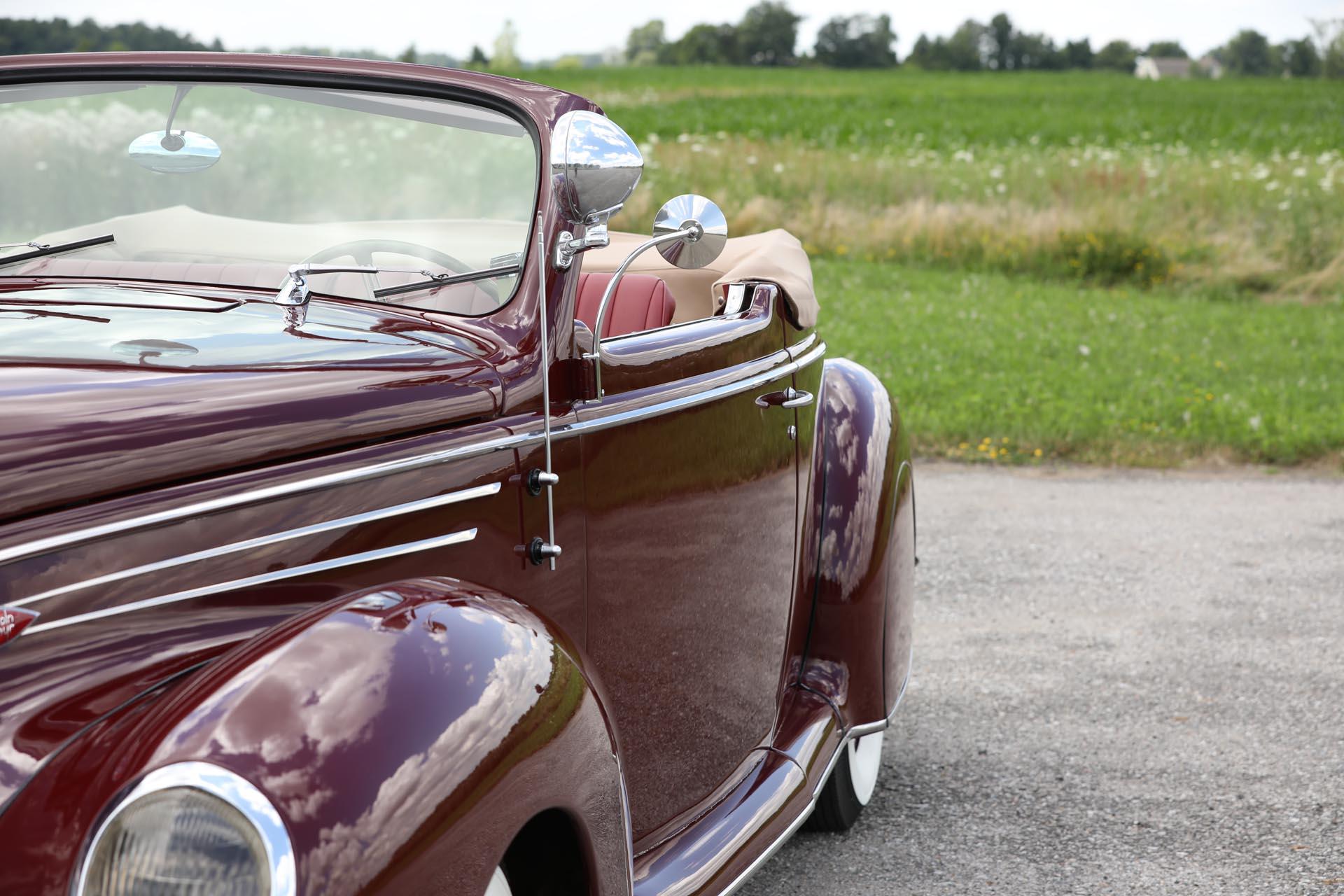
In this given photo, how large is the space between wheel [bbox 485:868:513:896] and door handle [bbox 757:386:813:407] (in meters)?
1.31

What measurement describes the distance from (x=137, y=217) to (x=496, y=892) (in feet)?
4.63

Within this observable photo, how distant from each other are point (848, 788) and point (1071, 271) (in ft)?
34.8

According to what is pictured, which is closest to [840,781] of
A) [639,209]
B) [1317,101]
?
[639,209]

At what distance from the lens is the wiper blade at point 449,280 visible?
213 centimetres

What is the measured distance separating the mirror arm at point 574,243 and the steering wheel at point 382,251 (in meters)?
0.17

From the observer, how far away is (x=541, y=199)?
2.14 meters

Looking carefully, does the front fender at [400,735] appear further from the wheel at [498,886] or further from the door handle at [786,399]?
the door handle at [786,399]

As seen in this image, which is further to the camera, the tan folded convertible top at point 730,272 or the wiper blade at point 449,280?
the tan folded convertible top at point 730,272

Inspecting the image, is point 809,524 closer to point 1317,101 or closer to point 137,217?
point 137,217

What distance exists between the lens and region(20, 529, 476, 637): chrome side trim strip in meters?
1.44

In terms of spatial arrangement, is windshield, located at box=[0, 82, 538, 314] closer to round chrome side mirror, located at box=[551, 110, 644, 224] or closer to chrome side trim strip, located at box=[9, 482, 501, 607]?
round chrome side mirror, located at box=[551, 110, 644, 224]

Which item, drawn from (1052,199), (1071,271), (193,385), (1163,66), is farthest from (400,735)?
(1163,66)

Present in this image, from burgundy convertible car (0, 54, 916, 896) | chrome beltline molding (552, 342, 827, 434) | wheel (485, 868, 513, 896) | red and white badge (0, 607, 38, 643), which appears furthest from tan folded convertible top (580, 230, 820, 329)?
red and white badge (0, 607, 38, 643)

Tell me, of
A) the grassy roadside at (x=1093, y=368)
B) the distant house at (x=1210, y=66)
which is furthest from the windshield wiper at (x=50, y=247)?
the distant house at (x=1210, y=66)
